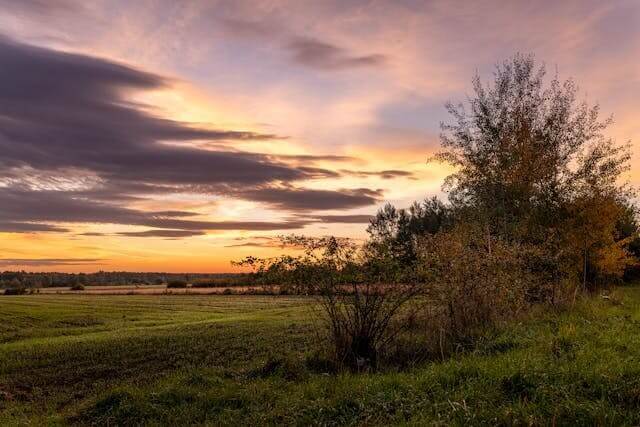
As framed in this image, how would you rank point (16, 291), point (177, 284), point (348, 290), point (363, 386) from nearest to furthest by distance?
point (363, 386)
point (348, 290)
point (16, 291)
point (177, 284)

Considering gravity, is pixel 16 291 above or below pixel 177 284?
below

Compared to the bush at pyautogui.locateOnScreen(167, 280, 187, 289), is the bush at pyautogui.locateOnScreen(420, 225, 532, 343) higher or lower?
higher

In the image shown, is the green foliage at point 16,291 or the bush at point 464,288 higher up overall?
the bush at point 464,288

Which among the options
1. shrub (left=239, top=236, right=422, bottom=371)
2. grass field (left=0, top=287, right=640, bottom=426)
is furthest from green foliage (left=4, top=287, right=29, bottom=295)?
shrub (left=239, top=236, right=422, bottom=371)

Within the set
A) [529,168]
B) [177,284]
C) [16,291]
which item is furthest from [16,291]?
[529,168]

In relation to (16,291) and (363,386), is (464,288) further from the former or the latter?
(16,291)

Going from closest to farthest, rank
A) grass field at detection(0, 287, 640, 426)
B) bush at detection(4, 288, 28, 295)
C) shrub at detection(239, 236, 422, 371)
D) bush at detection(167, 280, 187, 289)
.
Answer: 1. grass field at detection(0, 287, 640, 426)
2. shrub at detection(239, 236, 422, 371)
3. bush at detection(4, 288, 28, 295)
4. bush at detection(167, 280, 187, 289)

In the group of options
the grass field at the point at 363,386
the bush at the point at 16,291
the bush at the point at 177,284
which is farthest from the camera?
the bush at the point at 177,284

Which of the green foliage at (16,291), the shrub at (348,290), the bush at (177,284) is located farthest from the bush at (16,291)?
the shrub at (348,290)

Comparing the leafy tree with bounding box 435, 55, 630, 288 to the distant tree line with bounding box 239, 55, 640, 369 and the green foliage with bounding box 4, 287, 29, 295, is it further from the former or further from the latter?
the green foliage with bounding box 4, 287, 29, 295

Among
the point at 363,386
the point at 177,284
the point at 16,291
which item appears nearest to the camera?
the point at 363,386

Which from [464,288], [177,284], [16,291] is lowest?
[16,291]

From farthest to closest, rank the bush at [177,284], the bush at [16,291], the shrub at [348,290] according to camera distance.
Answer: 1. the bush at [177,284]
2. the bush at [16,291]
3. the shrub at [348,290]

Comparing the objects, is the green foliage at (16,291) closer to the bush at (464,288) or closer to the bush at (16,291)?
the bush at (16,291)
